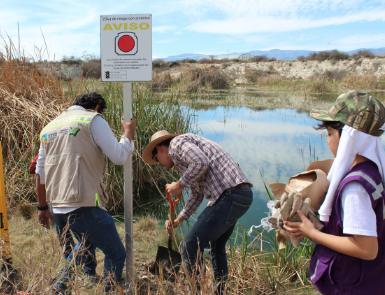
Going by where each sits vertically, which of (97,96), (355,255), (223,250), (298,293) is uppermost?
(97,96)

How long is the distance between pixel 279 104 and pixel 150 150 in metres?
13.0

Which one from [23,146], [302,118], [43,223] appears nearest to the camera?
[43,223]

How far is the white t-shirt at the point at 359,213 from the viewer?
1.15 meters

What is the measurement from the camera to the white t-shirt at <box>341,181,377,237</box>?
1.15m

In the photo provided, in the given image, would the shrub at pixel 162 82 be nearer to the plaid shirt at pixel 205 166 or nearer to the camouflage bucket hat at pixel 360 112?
the plaid shirt at pixel 205 166

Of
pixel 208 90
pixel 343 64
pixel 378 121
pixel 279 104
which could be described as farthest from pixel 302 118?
pixel 343 64

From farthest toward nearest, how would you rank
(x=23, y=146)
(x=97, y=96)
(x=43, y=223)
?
(x=23, y=146) → (x=43, y=223) → (x=97, y=96)

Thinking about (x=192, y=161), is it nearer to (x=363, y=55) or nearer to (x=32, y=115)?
(x=32, y=115)

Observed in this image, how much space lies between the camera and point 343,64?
3716cm

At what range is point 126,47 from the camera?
223cm

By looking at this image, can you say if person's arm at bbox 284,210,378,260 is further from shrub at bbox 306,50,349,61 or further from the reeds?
A: shrub at bbox 306,50,349,61

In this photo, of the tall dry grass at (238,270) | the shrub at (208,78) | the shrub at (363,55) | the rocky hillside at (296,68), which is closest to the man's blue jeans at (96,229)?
the tall dry grass at (238,270)

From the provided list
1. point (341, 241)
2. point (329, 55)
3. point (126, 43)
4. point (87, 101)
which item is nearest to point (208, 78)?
point (126, 43)

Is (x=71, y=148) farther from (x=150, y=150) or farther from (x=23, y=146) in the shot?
(x=23, y=146)
